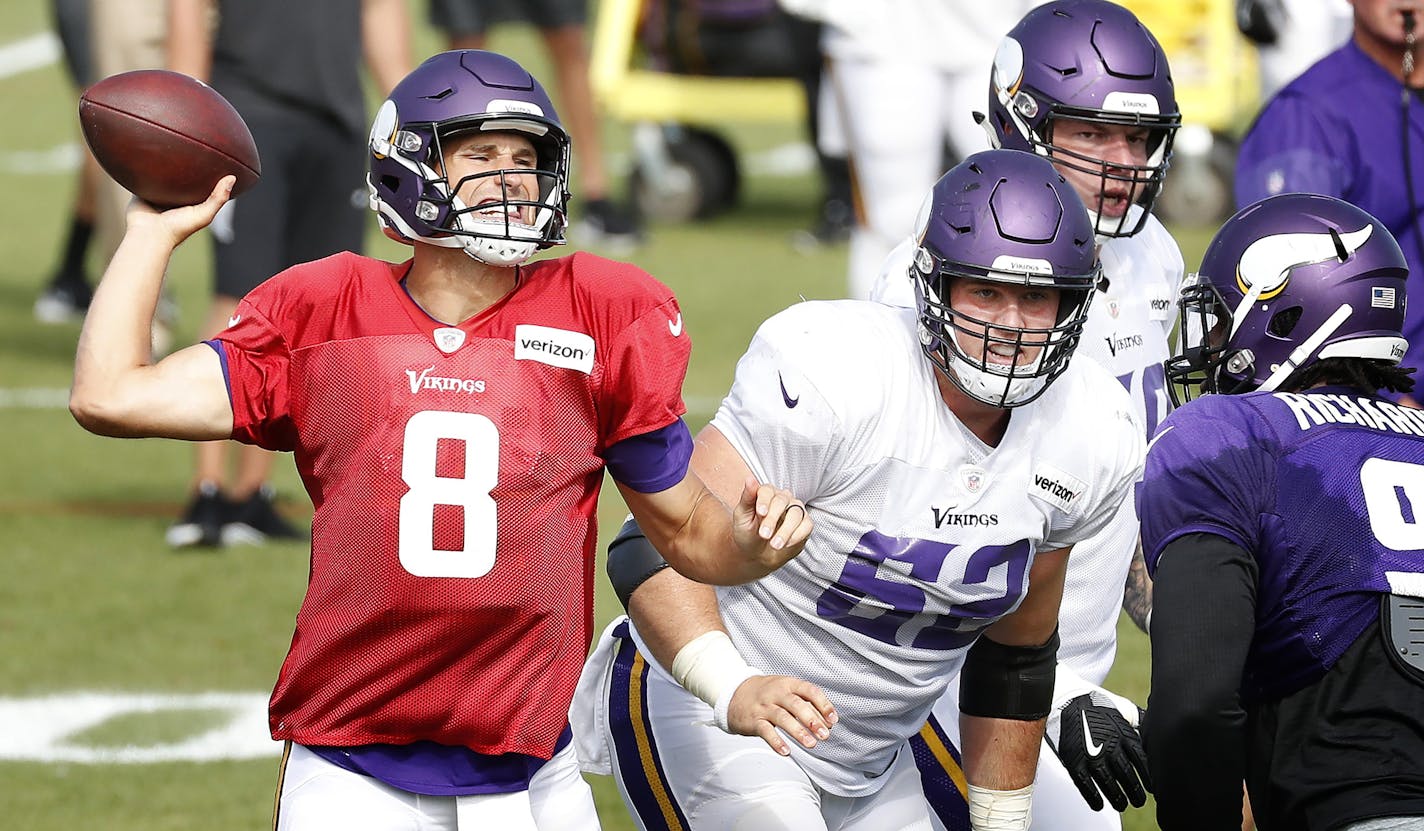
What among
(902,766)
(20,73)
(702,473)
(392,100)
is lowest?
(20,73)

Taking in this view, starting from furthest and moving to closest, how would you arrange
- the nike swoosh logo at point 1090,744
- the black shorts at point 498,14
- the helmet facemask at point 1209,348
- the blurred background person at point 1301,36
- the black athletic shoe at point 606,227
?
the black athletic shoe at point 606,227 → the black shorts at point 498,14 → the blurred background person at point 1301,36 → the nike swoosh logo at point 1090,744 → the helmet facemask at point 1209,348

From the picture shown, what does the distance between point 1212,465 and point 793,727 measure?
0.76 m

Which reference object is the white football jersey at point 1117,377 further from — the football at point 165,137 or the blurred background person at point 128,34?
the blurred background person at point 128,34

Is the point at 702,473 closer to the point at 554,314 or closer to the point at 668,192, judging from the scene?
the point at 554,314

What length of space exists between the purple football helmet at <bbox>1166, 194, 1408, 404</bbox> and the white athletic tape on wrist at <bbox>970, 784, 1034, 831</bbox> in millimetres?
854

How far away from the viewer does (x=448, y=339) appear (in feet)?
10.6

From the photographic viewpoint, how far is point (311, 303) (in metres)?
3.24

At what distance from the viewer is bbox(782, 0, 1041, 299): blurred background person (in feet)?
21.8

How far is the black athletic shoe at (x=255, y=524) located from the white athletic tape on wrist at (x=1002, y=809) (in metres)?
A: 3.56

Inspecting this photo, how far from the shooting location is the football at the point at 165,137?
10.5ft

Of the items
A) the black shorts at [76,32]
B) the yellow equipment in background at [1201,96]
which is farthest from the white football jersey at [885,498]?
the yellow equipment in background at [1201,96]

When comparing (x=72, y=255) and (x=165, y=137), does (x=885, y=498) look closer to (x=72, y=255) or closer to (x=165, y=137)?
(x=165, y=137)

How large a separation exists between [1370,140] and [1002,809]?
2.32 m

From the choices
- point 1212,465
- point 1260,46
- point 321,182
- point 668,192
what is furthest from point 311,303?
point 668,192
